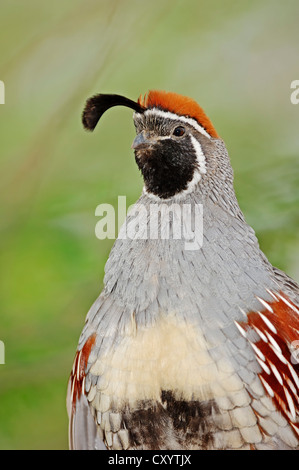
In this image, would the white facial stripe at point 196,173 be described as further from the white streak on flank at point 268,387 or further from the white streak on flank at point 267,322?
the white streak on flank at point 268,387

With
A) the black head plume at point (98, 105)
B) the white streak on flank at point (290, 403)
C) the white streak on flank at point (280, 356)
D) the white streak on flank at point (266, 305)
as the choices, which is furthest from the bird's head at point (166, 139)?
the white streak on flank at point (290, 403)

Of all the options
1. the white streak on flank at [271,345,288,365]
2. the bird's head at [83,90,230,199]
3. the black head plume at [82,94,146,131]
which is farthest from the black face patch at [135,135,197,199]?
the white streak on flank at [271,345,288,365]

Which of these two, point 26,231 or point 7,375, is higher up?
point 26,231

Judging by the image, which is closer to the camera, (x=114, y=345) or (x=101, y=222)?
(x=114, y=345)

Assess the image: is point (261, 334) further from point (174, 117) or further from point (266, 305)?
point (174, 117)

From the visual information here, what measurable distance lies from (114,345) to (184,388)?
0.20 metres

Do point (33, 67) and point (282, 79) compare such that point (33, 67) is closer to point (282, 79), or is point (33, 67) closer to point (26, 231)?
point (26, 231)

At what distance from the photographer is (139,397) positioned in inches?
60.3

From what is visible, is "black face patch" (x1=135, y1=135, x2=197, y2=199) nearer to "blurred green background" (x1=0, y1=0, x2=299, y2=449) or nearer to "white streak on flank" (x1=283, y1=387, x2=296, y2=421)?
"blurred green background" (x1=0, y1=0, x2=299, y2=449)

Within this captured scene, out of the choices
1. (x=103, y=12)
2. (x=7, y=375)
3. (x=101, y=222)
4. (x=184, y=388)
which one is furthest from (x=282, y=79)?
(x=7, y=375)

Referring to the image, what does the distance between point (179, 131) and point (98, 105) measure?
0.22m

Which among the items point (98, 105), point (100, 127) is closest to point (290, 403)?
point (98, 105)

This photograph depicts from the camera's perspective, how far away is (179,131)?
5.40 feet

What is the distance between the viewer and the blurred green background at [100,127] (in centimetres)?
198
